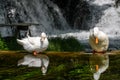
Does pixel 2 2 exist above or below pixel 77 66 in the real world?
above

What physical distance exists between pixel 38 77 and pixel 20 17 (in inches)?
650

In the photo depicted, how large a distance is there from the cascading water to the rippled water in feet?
44.4

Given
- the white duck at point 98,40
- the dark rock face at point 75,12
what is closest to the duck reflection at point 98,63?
the white duck at point 98,40

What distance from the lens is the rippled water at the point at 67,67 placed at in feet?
21.2

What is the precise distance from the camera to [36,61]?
798 centimetres

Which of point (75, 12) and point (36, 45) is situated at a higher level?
point (75, 12)

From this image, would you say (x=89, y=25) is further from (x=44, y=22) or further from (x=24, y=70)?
(x=24, y=70)

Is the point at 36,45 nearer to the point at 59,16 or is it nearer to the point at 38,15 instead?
the point at 38,15

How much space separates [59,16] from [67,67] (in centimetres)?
1848

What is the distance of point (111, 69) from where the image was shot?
709cm

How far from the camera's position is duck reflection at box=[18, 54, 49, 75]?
7516mm

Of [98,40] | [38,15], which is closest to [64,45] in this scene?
[98,40]

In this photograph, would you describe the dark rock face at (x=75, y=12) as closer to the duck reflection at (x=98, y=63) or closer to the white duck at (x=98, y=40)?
the white duck at (x=98, y=40)

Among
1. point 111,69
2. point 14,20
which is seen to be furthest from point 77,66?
point 14,20
